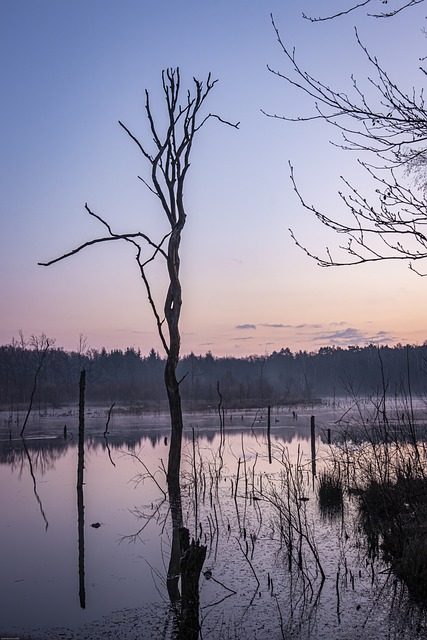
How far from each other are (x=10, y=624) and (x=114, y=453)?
17438 mm

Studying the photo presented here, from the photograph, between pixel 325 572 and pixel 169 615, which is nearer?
pixel 169 615

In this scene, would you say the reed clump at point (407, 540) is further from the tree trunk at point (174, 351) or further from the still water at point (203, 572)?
the tree trunk at point (174, 351)

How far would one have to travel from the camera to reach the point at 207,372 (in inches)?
5212

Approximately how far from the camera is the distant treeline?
69438mm

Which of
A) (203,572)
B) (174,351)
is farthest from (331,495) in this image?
(203,572)

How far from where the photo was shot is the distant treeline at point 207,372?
69.4 meters

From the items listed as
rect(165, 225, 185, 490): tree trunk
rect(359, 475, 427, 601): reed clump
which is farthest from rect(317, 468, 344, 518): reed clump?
rect(165, 225, 185, 490): tree trunk

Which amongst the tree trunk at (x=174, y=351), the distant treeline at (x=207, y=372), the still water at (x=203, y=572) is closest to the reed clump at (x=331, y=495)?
the still water at (x=203, y=572)

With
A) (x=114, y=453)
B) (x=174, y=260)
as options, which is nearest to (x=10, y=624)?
(x=174, y=260)

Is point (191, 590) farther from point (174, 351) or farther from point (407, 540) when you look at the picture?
point (174, 351)

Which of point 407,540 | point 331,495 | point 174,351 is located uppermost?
point 174,351

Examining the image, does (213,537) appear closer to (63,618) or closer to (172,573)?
(172,573)

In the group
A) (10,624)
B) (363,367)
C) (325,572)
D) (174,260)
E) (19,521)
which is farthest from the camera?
(363,367)

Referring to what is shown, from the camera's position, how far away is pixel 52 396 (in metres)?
60.3
